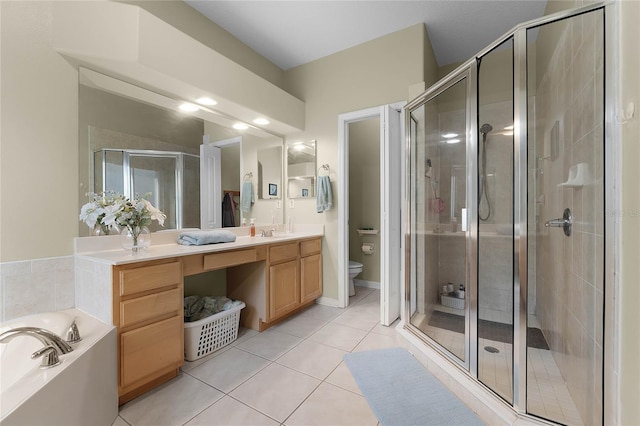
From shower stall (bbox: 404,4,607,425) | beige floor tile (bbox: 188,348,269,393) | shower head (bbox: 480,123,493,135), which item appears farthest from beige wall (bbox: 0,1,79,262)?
shower head (bbox: 480,123,493,135)

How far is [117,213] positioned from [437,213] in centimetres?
261

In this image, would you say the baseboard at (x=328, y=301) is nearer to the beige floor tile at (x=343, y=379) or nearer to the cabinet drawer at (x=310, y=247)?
the cabinet drawer at (x=310, y=247)

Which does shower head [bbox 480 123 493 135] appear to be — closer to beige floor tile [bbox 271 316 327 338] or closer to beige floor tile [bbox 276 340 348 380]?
beige floor tile [bbox 276 340 348 380]

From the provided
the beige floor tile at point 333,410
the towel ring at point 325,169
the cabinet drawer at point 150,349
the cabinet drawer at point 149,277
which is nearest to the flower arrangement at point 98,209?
the cabinet drawer at point 149,277

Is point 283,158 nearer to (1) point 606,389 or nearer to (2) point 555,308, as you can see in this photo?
(2) point 555,308

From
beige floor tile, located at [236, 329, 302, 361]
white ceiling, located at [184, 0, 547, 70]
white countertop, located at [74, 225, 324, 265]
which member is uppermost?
white ceiling, located at [184, 0, 547, 70]

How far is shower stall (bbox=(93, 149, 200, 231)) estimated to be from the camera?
1845 millimetres

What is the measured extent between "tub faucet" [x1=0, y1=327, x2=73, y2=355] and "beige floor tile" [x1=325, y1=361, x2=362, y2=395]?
1392 mm

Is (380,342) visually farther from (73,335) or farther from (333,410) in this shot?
(73,335)

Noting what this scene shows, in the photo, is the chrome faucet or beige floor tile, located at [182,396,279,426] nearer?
beige floor tile, located at [182,396,279,426]

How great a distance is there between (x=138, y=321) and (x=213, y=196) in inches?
51.3

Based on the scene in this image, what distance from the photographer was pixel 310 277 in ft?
9.64

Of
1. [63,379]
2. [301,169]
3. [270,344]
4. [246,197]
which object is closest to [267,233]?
[246,197]

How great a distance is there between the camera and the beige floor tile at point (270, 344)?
2.05m
